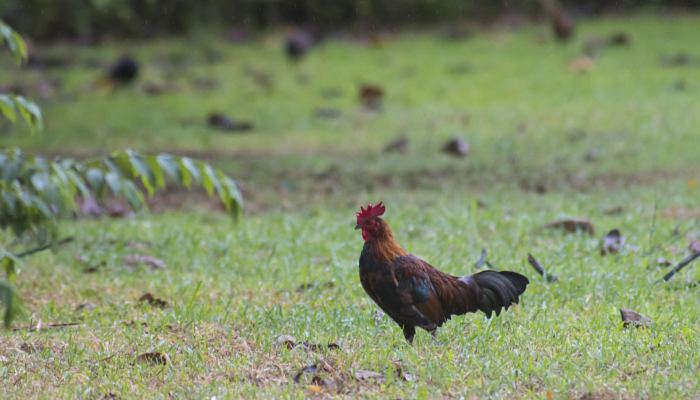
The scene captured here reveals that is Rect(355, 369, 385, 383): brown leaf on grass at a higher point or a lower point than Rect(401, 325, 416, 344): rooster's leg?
higher

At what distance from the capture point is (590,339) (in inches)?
192

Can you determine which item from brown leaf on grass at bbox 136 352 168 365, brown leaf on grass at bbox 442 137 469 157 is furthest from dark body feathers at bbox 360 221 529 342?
brown leaf on grass at bbox 442 137 469 157

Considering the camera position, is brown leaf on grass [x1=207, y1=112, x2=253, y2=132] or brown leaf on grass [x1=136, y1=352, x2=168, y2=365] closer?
brown leaf on grass [x1=136, y1=352, x2=168, y2=365]

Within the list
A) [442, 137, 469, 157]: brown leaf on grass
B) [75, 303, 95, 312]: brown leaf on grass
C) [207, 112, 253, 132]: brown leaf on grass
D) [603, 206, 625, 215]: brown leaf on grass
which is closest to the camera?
[75, 303, 95, 312]: brown leaf on grass

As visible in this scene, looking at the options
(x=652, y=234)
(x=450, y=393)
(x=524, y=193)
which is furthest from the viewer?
(x=524, y=193)

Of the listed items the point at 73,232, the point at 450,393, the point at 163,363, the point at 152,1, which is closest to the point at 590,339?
the point at 450,393

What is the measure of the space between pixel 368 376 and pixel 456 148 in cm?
714

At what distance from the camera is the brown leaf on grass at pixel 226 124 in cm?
1295

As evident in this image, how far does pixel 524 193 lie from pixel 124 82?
7714mm

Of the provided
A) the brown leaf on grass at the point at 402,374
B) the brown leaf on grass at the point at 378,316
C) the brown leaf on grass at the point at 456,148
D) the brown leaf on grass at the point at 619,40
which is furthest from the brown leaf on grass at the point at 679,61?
the brown leaf on grass at the point at 402,374

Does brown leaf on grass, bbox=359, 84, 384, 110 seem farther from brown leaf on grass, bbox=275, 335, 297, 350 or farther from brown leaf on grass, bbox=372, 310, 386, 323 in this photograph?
brown leaf on grass, bbox=275, 335, 297, 350

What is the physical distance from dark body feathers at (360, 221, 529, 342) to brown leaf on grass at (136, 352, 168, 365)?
36.6 inches

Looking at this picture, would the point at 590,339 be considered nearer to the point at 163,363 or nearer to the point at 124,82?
the point at 163,363

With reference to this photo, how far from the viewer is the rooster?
468cm
